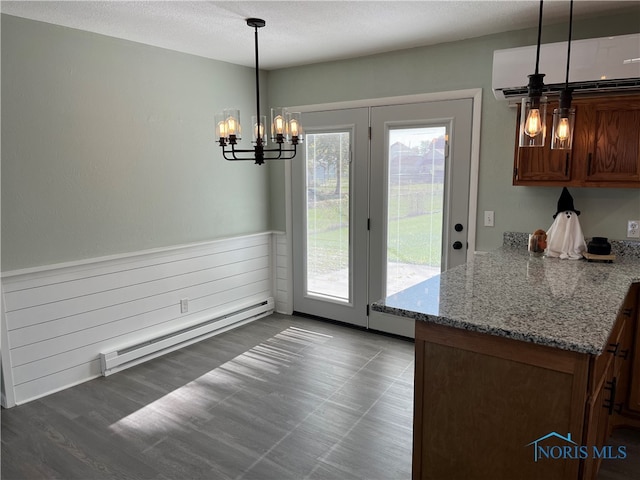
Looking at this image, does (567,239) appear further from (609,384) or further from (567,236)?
(609,384)

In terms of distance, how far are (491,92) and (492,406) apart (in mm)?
2471

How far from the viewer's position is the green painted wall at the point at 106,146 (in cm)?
282

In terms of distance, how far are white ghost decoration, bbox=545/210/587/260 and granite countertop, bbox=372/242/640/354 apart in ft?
0.36

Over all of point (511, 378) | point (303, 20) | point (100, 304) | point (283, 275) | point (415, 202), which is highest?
point (303, 20)

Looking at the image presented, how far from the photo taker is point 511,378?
1641 millimetres

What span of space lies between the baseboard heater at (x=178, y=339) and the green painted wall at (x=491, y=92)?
221 centimetres

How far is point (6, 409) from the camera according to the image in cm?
284

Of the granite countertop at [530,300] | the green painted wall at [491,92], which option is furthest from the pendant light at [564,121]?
the green painted wall at [491,92]

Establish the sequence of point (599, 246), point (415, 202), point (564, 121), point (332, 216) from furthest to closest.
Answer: point (332, 216)
point (415, 202)
point (599, 246)
point (564, 121)

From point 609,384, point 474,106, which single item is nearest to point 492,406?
point 609,384

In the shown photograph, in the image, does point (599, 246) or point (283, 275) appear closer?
point (599, 246)

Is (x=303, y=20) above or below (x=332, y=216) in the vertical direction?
above

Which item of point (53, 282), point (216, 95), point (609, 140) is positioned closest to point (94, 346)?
point (53, 282)

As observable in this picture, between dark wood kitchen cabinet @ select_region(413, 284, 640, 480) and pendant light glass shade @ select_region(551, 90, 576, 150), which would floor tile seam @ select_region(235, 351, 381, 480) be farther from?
pendant light glass shade @ select_region(551, 90, 576, 150)
